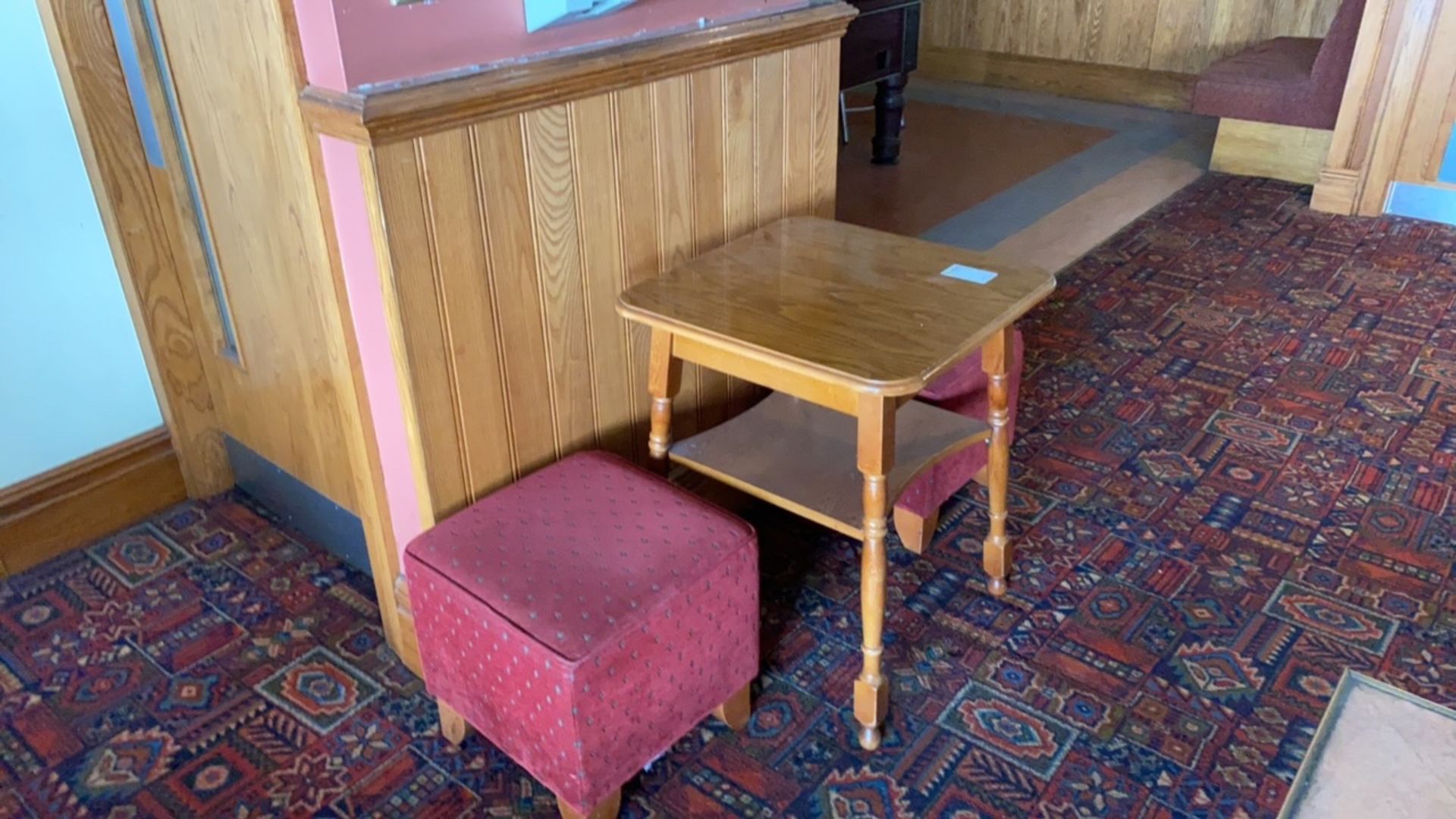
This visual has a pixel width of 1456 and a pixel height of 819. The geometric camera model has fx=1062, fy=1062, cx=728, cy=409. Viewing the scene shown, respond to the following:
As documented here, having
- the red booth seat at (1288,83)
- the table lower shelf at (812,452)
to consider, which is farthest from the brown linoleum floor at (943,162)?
the table lower shelf at (812,452)

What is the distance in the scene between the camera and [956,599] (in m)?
1.89

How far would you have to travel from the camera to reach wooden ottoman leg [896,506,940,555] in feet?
6.40

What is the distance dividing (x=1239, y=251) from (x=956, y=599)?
7.15ft

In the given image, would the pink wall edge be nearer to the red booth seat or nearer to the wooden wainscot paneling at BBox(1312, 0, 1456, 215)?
the wooden wainscot paneling at BBox(1312, 0, 1456, 215)

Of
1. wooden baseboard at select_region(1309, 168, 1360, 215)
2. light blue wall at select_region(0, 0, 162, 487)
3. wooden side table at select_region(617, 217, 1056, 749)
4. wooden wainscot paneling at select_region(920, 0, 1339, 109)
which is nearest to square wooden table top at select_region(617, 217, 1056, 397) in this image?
wooden side table at select_region(617, 217, 1056, 749)

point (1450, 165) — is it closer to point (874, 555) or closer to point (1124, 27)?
point (1124, 27)

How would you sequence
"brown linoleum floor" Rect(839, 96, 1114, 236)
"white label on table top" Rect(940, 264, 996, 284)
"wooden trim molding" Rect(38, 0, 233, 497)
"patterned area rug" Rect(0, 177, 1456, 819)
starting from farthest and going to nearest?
"brown linoleum floor" Rect(839, 96, 1114, 236) → "wooden trim molding" Rect(38, 0, 233, 497) → "white label on table top" Rect(940, 264, 996, 284) → "patterned area rug" Rect(0, 177, 1456, 819)

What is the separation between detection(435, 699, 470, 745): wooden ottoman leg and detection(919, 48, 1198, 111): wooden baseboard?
460 cm

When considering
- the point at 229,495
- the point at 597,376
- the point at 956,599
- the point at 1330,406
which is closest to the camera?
the point at 597,376

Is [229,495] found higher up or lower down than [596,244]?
lower down

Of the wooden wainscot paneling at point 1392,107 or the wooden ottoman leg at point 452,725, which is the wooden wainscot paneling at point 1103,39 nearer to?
the wooden wainscot paneling at point 1392,107

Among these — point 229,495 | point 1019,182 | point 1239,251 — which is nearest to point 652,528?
point 229,495

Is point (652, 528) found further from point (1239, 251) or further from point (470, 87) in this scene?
point (1239, 251)

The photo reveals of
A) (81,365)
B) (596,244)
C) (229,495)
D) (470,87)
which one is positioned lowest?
(229,495)
